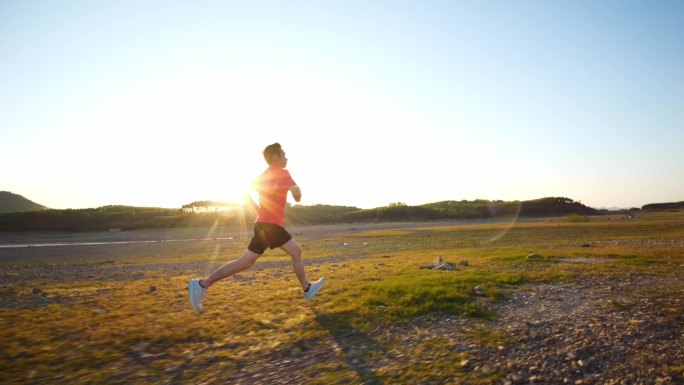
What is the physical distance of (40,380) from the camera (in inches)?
168

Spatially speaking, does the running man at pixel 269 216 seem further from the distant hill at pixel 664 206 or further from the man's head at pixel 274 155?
the distant hill at pixel 664 206

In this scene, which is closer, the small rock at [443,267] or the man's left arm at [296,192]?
the man's left arm at [296,192]

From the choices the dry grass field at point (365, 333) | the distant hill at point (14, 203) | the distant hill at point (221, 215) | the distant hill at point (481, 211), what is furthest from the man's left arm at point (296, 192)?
the distant hill at point (14, 203)

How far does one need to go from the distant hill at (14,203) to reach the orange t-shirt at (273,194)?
449 ft

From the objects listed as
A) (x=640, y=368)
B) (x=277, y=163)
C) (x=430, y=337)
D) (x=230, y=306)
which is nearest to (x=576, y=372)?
(x=640, y=368)

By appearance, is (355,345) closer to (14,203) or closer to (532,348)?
(532,348)

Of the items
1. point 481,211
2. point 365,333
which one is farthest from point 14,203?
point 365,333

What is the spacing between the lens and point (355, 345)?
529 centimetres

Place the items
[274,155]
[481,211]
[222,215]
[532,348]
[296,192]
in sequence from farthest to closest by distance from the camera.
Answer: [481,211]
[222,215]
[274,155]
[296,192]
[532,348]

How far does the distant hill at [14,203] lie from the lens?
115688mm

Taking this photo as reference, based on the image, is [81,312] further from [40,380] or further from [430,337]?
[430,337]

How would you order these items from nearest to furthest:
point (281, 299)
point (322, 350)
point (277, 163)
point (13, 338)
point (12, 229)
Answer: point (322, 350)
point (13, 338)
point (277, 163)
point (281, 299)
point (12, 229)

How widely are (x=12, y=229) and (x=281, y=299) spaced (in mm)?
64871

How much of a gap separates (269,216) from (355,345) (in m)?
2.35
